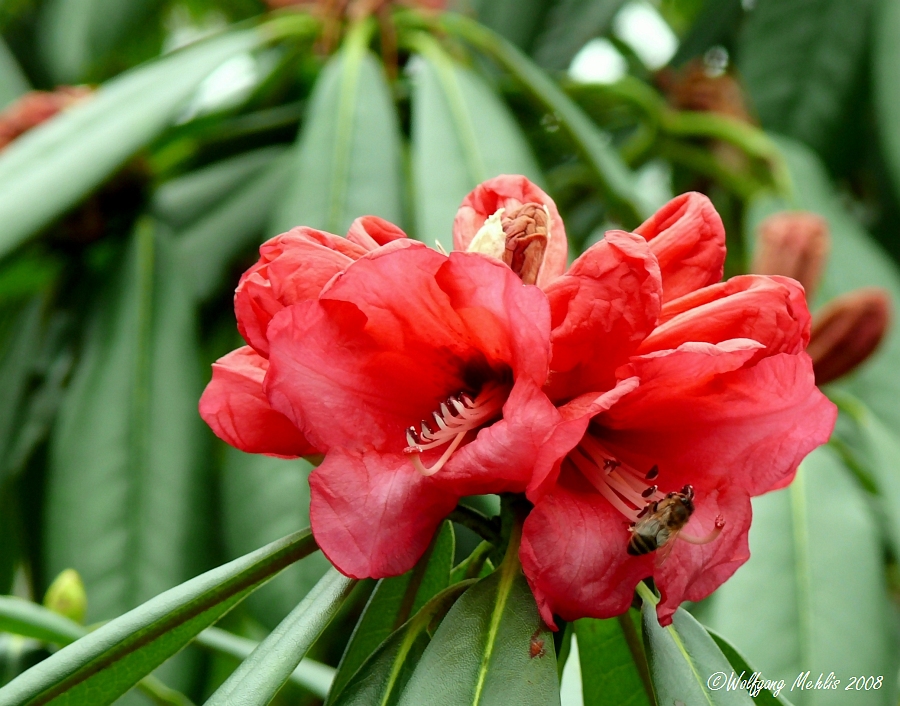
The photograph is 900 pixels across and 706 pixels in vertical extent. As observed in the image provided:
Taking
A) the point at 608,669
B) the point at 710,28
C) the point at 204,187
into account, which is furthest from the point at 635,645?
the point at 710,28

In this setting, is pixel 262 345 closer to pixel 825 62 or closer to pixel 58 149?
pixel 58 149

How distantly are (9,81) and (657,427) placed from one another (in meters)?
1.30

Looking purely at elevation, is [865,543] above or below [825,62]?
below

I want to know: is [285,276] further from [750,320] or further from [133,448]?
[133,448]

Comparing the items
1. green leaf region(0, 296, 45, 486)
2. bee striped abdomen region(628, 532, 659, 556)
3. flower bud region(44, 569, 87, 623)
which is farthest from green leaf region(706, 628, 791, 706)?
green leaf region(0, 296, 45, 486)

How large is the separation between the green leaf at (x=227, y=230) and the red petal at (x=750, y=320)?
961mm

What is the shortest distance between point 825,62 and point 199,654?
1.25 m

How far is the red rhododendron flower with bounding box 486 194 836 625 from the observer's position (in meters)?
0.44

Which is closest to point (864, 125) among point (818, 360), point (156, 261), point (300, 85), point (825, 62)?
point (825, 62)

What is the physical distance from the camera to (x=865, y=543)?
3.09 feet

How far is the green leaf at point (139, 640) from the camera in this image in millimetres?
502

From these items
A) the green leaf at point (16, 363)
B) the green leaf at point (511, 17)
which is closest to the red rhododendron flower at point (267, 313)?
the green leaf at point (16, 363)

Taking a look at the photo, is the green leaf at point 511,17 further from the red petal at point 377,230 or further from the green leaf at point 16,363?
the red petal at point 377,230

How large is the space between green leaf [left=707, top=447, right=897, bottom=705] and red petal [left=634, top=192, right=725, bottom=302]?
0.39 meters
